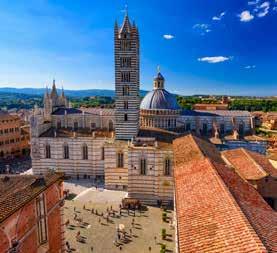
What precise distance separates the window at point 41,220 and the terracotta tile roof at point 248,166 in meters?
13.7

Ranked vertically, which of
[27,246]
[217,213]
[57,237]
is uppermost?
[217,213]

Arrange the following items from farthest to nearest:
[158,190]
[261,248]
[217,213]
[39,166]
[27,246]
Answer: [39,166] < [158,190] < [27,246] < [217,213] < [261,248]

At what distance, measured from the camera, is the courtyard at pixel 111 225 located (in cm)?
2636

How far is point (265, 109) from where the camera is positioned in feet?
444

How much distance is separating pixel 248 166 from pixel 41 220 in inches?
626

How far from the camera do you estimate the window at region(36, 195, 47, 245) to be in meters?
14.9

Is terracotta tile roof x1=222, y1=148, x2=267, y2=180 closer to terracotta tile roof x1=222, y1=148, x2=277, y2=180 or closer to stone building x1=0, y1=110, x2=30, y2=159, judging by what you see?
terracotta tile roof x1=222, y1=148, x2=277, y2=180

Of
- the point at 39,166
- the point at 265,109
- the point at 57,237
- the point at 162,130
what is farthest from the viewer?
the point at 265,109

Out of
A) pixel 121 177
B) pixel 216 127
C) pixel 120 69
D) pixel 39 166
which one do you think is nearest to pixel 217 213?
pixel 121 177

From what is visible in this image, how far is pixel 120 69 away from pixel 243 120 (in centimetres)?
2160

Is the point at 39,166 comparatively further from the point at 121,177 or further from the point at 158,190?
the point at 158,190

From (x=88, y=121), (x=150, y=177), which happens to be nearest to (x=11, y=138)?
(x=88, y=121)

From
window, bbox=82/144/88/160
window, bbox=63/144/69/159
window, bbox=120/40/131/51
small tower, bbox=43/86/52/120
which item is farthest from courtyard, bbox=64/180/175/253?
window, bbox=120/40/131/51

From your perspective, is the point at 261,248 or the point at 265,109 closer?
the point at 261,248
